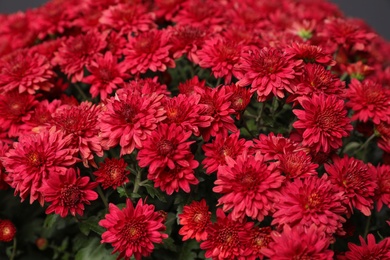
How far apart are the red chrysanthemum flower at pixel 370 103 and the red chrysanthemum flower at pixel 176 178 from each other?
573 mm

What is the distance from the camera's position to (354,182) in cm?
127

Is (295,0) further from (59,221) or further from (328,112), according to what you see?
(59,221)

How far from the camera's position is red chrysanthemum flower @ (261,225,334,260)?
108cm

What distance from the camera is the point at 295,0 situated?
253 cm

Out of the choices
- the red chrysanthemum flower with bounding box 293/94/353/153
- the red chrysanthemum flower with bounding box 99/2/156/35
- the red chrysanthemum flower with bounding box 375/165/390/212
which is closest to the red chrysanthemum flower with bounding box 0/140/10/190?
the red chrysanthemum flower with bounding box 99/2/156/35

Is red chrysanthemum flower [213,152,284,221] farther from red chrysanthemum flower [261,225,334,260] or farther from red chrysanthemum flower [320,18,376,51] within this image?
red chrysanthemum flower [320,18,376,51]

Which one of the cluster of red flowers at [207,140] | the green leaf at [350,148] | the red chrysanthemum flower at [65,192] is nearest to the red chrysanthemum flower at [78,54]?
the cluster of red flowers at [207,140]

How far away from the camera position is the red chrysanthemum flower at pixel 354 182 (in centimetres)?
127

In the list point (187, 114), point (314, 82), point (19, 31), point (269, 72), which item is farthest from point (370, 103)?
point (19, 31)

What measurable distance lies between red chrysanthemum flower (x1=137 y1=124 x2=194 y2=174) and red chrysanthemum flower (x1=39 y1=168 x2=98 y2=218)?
0.59 ft

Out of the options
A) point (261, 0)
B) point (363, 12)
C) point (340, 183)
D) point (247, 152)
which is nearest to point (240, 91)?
point (247, 152)

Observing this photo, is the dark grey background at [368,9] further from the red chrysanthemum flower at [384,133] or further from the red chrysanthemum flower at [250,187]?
the red chrysanthemum flower at [250,187]

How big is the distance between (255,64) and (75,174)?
0.57 m

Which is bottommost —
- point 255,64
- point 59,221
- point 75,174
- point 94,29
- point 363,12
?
point 363,12
